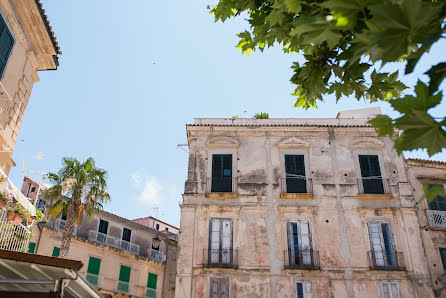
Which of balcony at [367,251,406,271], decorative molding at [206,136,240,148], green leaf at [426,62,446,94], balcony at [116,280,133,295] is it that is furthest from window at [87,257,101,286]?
green leaf at [426,62,446,94]

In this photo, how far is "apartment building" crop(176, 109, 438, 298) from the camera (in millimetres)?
17734

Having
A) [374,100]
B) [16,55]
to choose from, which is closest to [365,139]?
[16,55]

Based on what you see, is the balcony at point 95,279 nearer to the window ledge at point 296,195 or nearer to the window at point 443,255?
the window ledge at point 296,195

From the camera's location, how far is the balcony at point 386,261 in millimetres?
17828

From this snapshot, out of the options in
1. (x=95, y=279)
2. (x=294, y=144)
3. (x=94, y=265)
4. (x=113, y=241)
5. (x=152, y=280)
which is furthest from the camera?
(x=152, y=280)

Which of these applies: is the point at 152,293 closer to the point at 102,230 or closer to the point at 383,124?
the point at 102,230

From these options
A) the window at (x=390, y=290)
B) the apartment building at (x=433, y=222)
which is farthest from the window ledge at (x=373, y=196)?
the window at (x=390, y=290)

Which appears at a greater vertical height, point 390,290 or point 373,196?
point 373,196

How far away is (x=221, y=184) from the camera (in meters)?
20.0

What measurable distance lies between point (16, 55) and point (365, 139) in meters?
16.4

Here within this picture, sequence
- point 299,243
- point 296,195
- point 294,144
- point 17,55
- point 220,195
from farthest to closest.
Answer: point 294,144, point 296,195, point 220,195, point 299,243, point 17,55

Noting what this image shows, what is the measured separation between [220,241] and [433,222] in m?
10.3

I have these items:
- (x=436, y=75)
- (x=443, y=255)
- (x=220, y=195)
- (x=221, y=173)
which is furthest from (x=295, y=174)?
(x=436, y=75)

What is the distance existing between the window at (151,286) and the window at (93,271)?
4.59 metres
